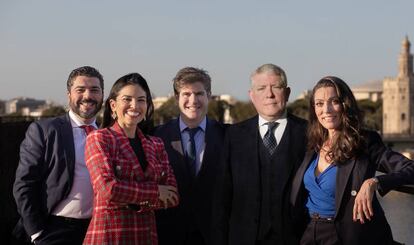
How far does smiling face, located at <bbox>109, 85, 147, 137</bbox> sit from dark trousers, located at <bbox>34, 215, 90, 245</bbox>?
932 millimetres

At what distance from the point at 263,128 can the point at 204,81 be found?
0.67 m

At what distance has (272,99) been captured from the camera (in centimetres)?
470

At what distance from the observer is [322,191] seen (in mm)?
4137

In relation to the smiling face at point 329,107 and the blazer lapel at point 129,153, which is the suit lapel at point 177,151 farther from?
the smiling face at point 329,107

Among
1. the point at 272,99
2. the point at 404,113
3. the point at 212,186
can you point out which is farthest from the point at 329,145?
the point at 404,113

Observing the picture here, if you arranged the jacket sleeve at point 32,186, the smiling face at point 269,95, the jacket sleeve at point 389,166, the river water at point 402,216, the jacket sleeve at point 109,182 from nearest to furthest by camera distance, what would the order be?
the jacket sleeve at point 109,182, the jacket sleeve at point 389,166, the jacket sleeve at point 32,186, the smiling face at point 269,95, the river water at point 402,216

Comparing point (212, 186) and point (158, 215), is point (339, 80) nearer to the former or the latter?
point (212, 186)

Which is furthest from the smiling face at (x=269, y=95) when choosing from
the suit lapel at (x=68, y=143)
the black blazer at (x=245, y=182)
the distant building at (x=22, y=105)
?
the distant building at (x=22, y=105)

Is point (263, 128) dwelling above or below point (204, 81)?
below

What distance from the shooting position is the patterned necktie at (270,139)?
185 inches

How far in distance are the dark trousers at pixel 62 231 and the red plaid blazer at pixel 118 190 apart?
72 centimetres

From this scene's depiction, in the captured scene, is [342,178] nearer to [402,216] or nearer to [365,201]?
[365,201]

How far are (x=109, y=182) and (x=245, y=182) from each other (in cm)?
124

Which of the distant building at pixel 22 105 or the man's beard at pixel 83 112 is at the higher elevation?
the man's beard at pixel 83 112
